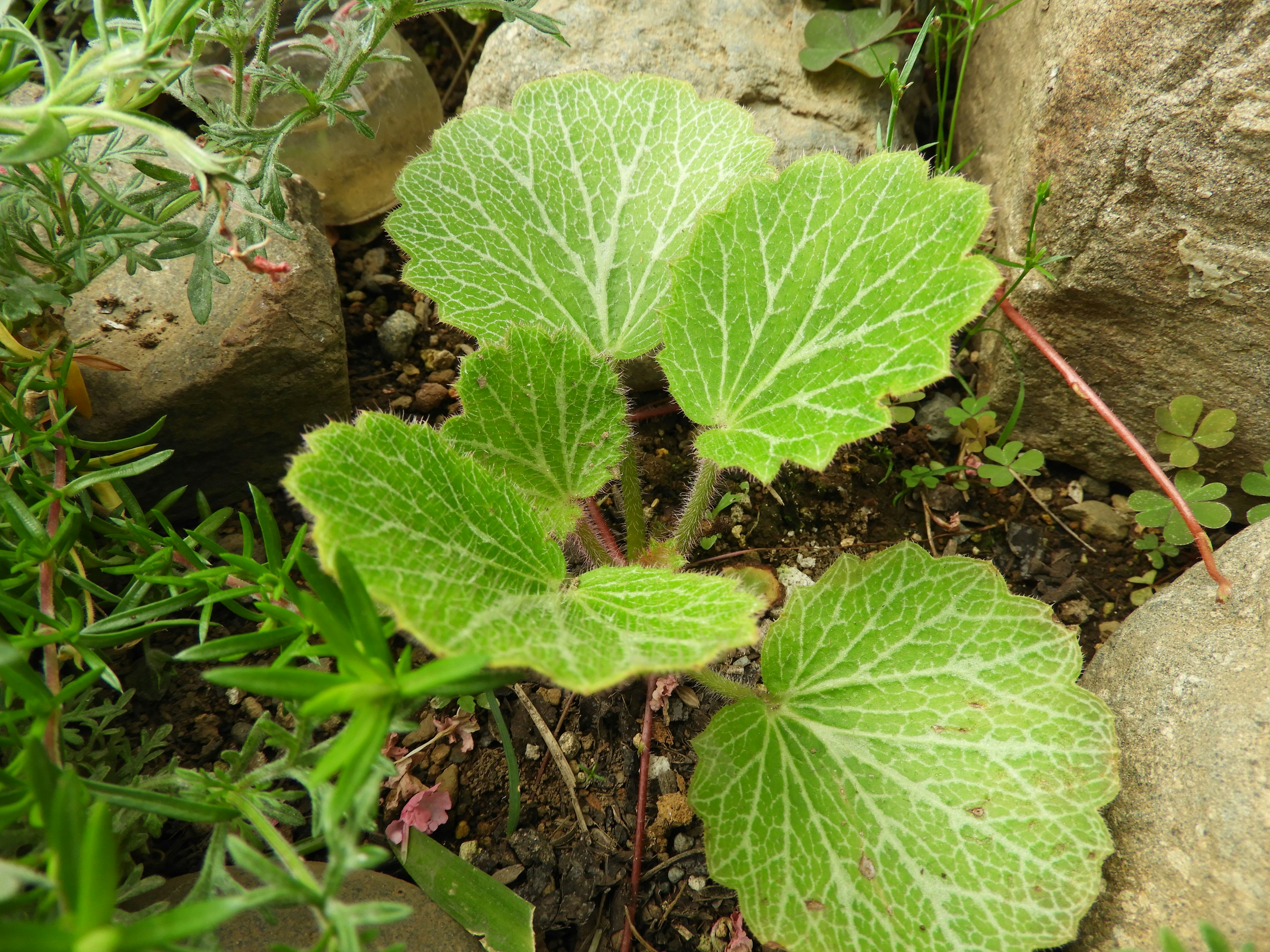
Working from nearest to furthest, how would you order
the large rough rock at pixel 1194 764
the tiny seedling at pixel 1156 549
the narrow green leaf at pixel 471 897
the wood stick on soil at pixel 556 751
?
the large rough rock at pixel 1194 764, the narrow green leaf at pixel 471 897, the wood stick on soil at pixel 556 751, the tiny seedling at pixel 1156 549

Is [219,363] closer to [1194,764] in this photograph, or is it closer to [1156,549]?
[1194,764]

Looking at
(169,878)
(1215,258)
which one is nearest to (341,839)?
(169,878)

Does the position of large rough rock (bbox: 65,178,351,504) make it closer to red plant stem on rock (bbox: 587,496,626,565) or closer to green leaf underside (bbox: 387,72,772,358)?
green leaf underside (bbox: 387,72,772,358)

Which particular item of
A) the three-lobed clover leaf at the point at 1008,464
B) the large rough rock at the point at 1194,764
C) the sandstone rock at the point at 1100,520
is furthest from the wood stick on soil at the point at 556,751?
the sandstone rock at the point at 1100,520

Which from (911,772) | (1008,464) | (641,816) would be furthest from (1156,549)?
(641,816)

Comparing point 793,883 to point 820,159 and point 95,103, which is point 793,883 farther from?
point 95,103

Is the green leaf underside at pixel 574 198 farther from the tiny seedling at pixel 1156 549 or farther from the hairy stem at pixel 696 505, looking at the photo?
the tiny seedling at pixel 1156 549
